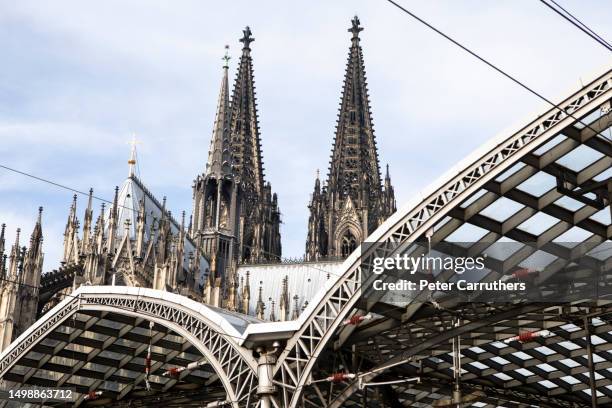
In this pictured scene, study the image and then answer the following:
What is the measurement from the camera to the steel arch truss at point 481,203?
64.5 feet

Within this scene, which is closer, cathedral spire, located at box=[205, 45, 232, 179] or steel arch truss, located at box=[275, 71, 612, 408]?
steel arch truss, located at box=[275, 71, 612, 408]

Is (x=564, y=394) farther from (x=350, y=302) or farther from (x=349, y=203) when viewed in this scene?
(x=349, y=203)

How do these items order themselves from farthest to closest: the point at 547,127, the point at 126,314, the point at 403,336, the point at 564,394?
the point at 564,394
the point at 126,314
the point at 403,336
the point at 547,127

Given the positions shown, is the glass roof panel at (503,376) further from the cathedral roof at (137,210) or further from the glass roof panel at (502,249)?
the cathedral roof at (137,210)

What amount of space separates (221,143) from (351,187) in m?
11.3

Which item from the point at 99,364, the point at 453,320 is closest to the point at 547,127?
the point at 453,320

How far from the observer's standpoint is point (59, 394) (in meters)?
32.9

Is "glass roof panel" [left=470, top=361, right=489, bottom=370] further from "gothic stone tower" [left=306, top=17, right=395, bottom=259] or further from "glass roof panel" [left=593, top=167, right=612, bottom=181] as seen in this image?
"gothic stone tower" [left=306, top=17, right=395, bottom=259]

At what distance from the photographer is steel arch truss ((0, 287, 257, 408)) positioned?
25.7m

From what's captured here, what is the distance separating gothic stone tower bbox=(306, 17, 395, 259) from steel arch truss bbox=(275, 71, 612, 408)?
50974 millimetres

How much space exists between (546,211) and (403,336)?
18.5 ft

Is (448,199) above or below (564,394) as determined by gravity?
above

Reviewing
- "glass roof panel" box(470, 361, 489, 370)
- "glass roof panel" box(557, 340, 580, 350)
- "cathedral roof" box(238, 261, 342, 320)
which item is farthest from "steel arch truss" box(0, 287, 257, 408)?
"cathedral roof" box(238, 261, 342, 320)

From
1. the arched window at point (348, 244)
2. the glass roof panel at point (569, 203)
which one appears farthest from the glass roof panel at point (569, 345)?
the arched window at point (348, 244)
